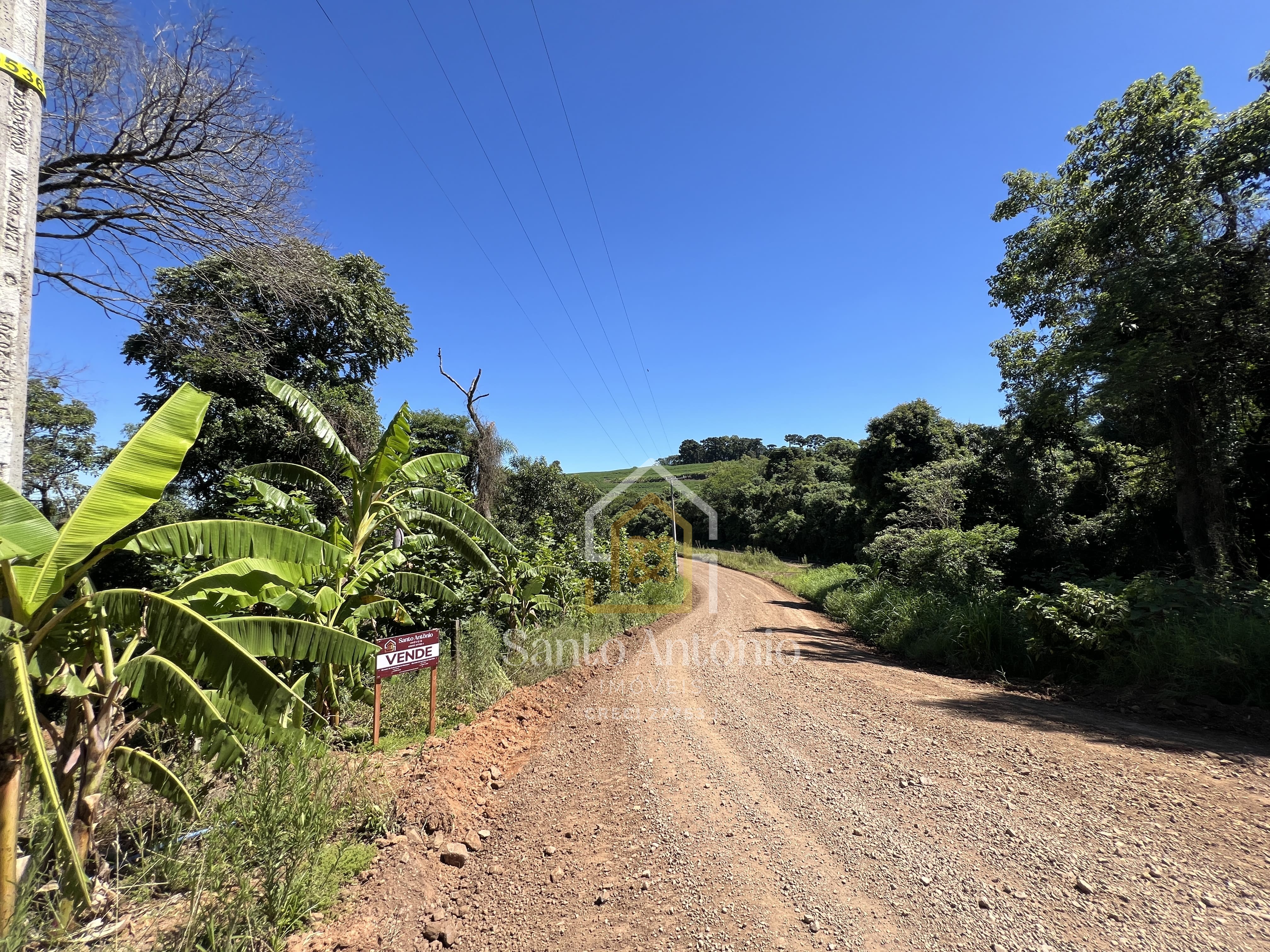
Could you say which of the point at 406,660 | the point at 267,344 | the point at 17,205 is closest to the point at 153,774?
the point at 406,660

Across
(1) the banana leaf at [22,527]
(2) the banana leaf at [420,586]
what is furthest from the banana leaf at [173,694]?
(2) the banana leaf at [420,586]

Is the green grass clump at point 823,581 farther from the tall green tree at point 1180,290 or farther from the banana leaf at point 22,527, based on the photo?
the banana leaf at point 22,527

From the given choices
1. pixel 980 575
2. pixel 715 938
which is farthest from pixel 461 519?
pixel 980 575

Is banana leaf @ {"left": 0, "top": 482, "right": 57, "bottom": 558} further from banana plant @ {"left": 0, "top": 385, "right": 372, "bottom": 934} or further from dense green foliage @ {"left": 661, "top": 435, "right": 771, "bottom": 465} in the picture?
dense green foliage @ {"left": 661, "top": 435, "right": 771, "bottom": 465}

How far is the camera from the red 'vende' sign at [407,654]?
4723mm

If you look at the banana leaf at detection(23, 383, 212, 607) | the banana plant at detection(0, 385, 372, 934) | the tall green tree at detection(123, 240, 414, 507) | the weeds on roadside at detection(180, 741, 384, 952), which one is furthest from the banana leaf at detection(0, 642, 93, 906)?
the tall green tree at detection(123, 240, 414, 507)

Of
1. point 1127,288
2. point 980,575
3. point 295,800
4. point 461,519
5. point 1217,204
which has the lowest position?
point 295,800

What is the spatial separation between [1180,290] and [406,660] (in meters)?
11.9

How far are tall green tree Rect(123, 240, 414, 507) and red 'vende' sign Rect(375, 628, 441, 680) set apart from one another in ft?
13.8

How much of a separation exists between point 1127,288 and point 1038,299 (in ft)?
14.3

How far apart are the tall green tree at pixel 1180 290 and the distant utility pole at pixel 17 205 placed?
12.7 m

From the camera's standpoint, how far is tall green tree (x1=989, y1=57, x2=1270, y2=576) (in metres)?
7.66

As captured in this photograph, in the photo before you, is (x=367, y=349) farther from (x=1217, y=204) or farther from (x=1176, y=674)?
(x=1217, y=204)

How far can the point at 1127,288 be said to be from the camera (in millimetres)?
7992
